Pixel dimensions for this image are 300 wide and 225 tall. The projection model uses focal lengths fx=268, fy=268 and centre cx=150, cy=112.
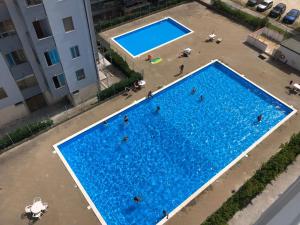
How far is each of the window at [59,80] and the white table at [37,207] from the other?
1381 centimetres

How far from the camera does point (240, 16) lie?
49938 mm

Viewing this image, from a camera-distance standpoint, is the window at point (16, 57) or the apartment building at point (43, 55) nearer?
the apartment building at point (43, 55)

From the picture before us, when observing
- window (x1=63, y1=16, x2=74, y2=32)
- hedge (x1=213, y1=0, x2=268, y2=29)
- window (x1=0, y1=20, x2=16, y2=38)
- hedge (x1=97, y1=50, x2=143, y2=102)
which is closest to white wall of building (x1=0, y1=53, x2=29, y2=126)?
window (x1=0, y1=20, x2=16, y2=38)

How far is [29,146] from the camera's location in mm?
31094

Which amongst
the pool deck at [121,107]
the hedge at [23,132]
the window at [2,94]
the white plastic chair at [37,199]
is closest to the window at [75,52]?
the pool deck at [121,107]

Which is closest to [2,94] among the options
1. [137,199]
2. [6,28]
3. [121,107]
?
[6,28]

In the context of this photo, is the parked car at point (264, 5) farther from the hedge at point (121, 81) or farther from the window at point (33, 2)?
the window at point (33, 2)

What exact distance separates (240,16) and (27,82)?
39.0 m

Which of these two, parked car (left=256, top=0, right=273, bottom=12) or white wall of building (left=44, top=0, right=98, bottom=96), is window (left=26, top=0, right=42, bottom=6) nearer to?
white wall of building (left=44, top=0, right=98, bottom=96)

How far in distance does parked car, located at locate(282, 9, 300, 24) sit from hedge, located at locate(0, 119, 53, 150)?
144ft

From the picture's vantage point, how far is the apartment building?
25875 mm

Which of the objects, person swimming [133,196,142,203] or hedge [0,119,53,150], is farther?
hedge [0,119,53,150]

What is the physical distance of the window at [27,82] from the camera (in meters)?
31.2

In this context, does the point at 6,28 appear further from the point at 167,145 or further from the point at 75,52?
the point at 167,145
